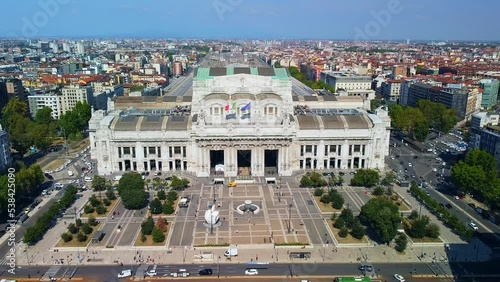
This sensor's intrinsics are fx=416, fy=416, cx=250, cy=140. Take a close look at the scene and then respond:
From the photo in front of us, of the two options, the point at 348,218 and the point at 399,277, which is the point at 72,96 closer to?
the point at 348,218

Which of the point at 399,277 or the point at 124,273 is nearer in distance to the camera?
the point at 399,277

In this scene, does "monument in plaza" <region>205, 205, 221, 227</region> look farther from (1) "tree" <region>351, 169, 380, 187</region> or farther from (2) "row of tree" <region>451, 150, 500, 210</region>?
(2) "row of tree" <region>451, 150, 500, 210</region>

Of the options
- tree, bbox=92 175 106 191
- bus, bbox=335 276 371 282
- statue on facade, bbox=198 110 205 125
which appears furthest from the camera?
statue on facade, bbox=198 110 205 125

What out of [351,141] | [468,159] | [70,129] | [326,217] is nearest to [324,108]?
[351,141]

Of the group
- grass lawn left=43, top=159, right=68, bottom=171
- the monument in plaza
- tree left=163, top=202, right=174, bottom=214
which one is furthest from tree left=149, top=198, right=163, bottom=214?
grass lawn left=43, top=159, right=68, bottom=171

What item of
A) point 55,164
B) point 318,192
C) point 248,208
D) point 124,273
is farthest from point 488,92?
point 124,273

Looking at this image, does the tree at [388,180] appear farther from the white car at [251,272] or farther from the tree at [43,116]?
the tree at [43,116]

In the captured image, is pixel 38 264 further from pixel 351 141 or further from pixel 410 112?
pixel 410 112
